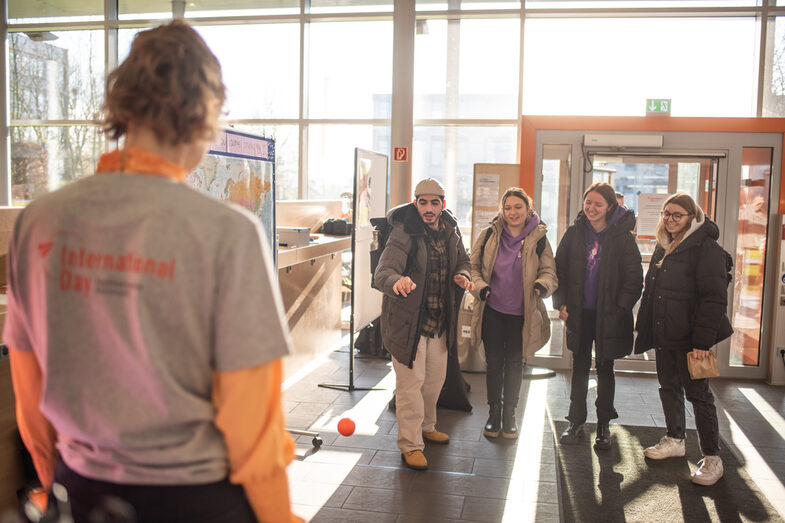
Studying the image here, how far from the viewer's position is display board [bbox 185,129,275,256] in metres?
3.36

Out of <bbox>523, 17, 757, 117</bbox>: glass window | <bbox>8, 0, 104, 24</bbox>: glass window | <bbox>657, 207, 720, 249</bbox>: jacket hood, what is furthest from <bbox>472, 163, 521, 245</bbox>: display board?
<bbox>8, 0, 104, 24</bbox>: glass window

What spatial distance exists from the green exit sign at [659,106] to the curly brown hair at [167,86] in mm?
5870

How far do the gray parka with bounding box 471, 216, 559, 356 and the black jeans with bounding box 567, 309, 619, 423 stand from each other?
0.78ft

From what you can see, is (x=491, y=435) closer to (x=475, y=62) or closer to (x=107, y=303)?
(x=107, y=303)

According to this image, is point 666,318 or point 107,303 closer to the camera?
point 107,303

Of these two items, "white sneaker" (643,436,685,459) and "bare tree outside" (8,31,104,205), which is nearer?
"white sneaker" (643,436,685,459)

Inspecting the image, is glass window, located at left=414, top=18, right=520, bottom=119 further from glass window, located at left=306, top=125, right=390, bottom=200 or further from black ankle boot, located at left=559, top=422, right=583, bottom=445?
black ankle boot, located at left=559, top=422, right=583, bottom=445

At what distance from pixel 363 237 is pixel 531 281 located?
1.74 m

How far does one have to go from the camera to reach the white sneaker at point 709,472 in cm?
377

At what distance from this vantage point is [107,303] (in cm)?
111

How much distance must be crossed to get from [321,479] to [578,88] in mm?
5514

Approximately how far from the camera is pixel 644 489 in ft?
12.3

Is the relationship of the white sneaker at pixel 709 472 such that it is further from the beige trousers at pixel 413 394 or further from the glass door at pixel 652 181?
the glass door at pixel 652 181

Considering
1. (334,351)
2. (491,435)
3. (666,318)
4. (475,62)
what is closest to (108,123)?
(666,318)
